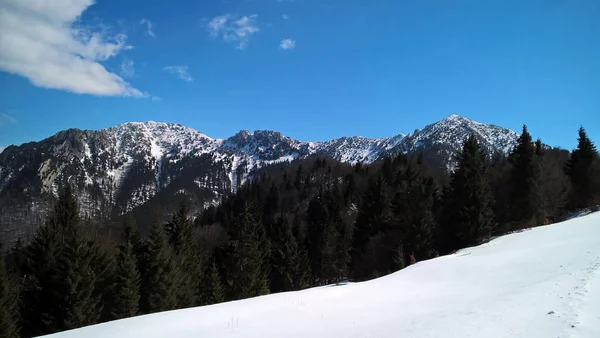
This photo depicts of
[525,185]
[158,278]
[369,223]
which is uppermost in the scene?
[525,185]

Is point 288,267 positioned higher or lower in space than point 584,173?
lower

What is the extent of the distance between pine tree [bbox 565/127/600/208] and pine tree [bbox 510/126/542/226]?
11441mm

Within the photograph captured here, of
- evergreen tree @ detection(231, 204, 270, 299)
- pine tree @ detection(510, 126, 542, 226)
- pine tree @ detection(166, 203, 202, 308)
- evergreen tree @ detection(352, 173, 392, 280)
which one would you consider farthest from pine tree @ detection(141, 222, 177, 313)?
pine tree @ detection(510, 126, 542, 226)

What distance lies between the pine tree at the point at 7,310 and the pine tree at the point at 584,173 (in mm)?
55662

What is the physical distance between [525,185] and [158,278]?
36.5m

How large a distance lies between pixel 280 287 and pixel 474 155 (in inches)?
1302

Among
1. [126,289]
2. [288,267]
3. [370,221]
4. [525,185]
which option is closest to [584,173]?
[525,185]

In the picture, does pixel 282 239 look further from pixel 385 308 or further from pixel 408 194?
pixel 385 308

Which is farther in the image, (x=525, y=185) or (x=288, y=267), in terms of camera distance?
(x=288, y=267)

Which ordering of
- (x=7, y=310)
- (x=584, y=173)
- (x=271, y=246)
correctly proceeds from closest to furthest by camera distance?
(x=7, y=310) < (x=584, y=173) < (x=271, y=246)

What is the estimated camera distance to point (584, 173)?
42875mm

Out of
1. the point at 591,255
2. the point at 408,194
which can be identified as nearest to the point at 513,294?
the point at 591,255

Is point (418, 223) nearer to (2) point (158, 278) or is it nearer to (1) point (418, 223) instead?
(1) point (418, 223)

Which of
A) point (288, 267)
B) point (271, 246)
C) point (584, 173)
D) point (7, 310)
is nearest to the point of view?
point (7, 310)
